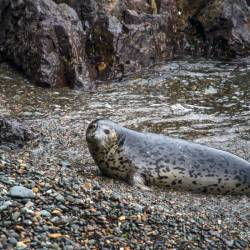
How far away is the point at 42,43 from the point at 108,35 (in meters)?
2.02

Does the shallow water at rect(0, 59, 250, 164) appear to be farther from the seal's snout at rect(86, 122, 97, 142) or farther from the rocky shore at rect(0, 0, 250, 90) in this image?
the seal's snout at rect(86, 122, 97, 142)

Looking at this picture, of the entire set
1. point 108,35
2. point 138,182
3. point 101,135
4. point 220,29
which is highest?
point 220,29

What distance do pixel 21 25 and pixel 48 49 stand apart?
0.86m

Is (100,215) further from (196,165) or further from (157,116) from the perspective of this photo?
(157,116)

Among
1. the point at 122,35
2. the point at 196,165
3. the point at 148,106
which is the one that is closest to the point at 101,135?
the point at 196,165

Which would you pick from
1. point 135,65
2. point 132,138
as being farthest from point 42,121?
point 135,65

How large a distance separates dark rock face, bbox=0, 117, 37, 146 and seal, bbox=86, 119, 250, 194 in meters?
1.06

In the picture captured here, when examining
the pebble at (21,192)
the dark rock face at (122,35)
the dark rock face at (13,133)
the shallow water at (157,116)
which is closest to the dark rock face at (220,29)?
the shallow water at (157,116)

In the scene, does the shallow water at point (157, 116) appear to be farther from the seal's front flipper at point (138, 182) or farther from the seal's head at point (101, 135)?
the seal's head at point (101, 135)

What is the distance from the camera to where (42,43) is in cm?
1106

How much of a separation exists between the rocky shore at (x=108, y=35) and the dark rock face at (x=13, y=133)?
3.80 metres

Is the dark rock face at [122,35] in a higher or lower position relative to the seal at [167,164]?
higher

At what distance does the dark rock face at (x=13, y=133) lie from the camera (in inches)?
263

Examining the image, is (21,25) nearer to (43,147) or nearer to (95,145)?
(43,147)
